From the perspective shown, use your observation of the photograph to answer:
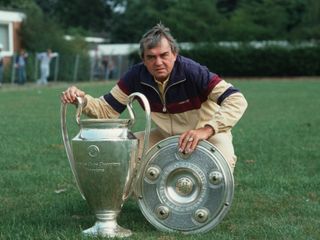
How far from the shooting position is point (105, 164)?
13.4 feet

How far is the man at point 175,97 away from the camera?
14.4ft

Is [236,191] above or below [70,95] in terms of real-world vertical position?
below

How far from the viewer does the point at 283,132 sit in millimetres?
10469

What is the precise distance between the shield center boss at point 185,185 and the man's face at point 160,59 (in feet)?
2.36

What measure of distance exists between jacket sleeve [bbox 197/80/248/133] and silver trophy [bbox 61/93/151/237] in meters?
0.48

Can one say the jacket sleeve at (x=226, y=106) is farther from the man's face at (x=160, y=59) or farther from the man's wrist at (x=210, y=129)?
the man's face at (x=160, y=59)

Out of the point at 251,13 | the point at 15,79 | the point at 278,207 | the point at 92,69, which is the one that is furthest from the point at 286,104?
the point at 251,13

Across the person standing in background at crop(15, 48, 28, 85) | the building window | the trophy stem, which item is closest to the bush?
the building window

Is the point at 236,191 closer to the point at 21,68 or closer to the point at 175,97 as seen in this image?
the point at 175,97

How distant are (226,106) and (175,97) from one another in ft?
1.43

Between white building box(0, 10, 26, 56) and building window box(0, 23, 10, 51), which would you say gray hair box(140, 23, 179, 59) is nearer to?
white building box(0, 10, 26, 56)

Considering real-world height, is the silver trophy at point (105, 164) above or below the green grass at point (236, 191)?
above

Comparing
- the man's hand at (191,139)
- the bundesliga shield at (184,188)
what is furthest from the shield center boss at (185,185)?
the man's hand at (191,139)

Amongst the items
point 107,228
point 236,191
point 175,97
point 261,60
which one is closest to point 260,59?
point 261,60
